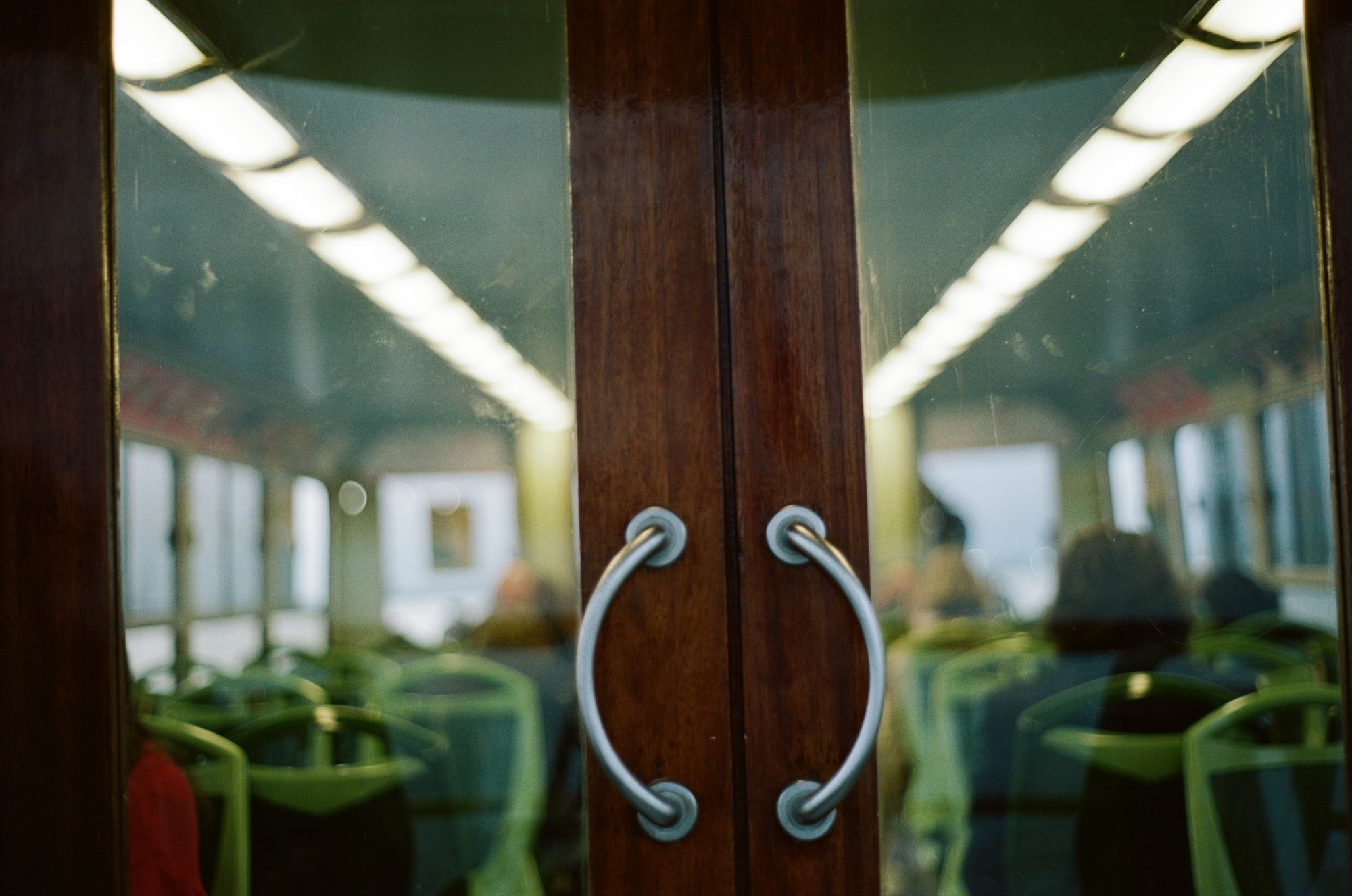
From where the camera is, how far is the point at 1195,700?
1.28 meters

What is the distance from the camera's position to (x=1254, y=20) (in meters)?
1.24

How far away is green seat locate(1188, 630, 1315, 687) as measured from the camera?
1.24 metres

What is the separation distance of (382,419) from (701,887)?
614 millimetres

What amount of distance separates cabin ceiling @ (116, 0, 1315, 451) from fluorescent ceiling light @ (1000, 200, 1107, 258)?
2 cm

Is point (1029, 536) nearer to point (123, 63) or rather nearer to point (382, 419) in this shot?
point (382, 419)

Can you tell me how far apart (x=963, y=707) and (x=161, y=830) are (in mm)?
932

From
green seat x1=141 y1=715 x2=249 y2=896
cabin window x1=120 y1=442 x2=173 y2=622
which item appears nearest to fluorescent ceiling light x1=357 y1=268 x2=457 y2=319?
cabin window x1=120 y1=442 x2=173 y2=622

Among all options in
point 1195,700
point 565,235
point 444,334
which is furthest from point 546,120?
point 1195,700

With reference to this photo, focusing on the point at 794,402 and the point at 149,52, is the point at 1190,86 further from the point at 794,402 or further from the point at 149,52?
the point at 149,52

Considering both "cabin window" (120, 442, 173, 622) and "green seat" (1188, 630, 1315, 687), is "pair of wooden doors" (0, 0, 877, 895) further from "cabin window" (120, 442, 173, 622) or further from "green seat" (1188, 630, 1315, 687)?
"green seat" (1188, 630, 1315, 687)

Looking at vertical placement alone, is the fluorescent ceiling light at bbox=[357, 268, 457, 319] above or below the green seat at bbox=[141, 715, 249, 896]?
above

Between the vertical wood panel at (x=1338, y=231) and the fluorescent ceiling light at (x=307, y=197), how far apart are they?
3.47 feet

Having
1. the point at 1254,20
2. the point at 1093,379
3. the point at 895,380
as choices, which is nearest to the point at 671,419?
the point at 895,380

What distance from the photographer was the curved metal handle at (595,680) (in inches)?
44.6
